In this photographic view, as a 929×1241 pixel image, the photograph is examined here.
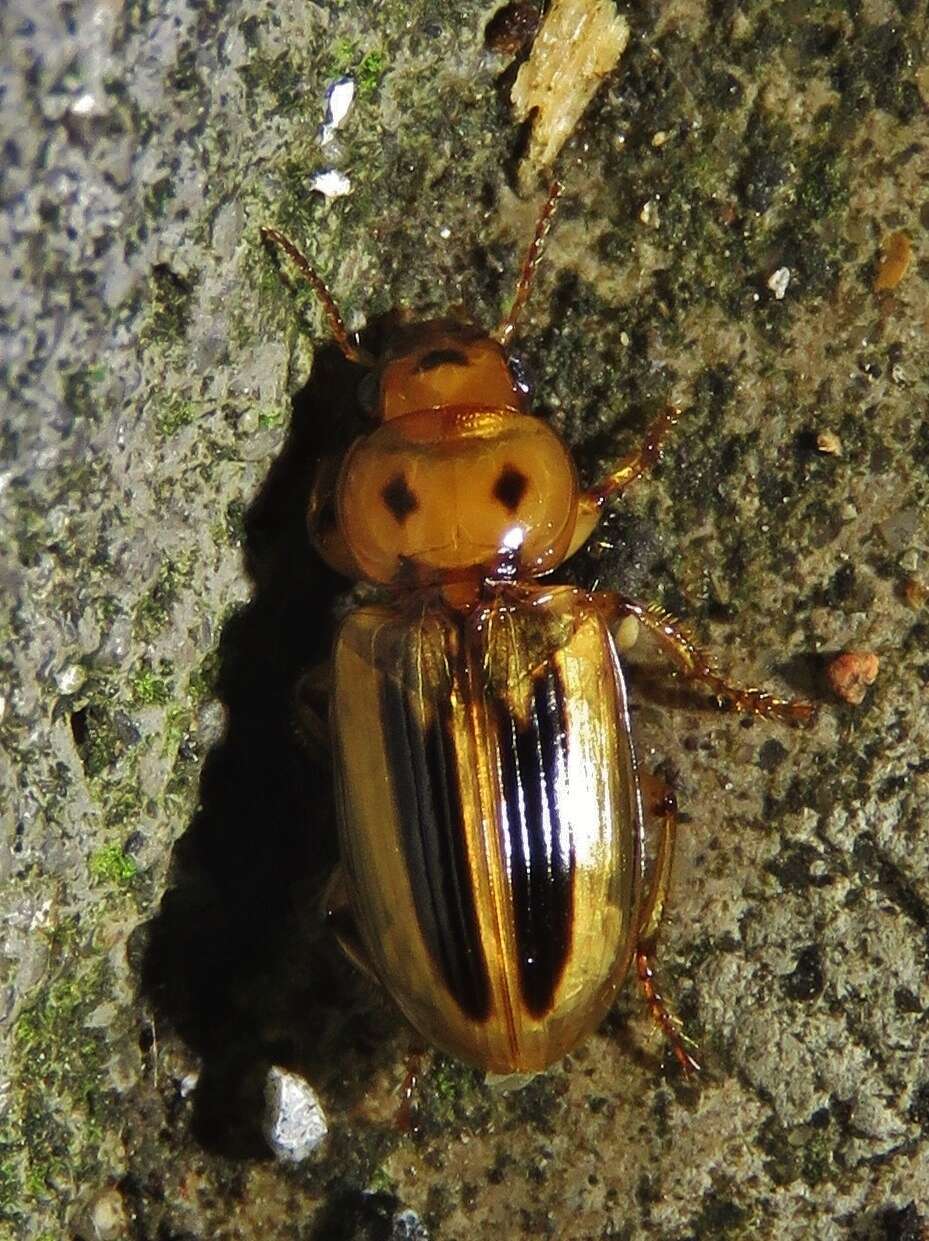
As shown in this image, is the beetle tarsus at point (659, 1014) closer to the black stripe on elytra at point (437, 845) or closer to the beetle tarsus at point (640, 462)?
the black stripe on elytra at point (437, 845)

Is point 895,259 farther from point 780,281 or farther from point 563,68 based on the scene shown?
point 563,68

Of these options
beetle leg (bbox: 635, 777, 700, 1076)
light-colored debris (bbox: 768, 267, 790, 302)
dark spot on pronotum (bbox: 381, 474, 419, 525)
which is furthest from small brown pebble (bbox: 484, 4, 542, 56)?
beetle leg (bbox: 635, 777, 700, 1076)

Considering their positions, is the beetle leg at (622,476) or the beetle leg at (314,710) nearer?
the beetle leg at (622,476)

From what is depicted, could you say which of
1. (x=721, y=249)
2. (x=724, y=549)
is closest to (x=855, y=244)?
(x=721, y=249)

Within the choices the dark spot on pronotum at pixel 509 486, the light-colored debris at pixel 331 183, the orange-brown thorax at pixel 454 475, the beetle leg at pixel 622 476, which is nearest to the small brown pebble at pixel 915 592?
the beetle leg at pixel 622 476

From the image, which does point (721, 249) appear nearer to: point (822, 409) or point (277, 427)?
point (822, 409)

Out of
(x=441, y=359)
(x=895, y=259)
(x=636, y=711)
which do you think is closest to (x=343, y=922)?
(x=636, y=711)
